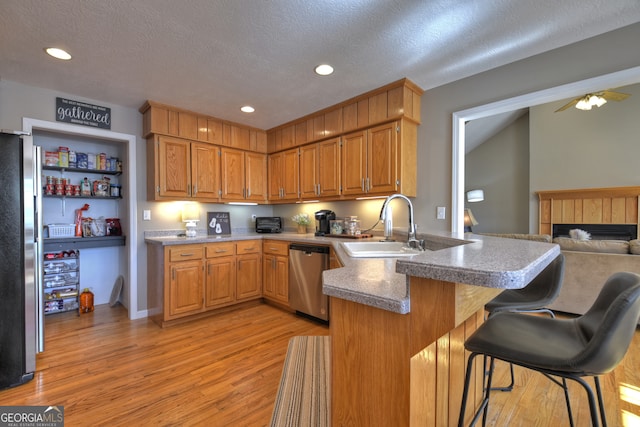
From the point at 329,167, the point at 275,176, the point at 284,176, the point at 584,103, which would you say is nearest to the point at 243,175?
the point at 275,176

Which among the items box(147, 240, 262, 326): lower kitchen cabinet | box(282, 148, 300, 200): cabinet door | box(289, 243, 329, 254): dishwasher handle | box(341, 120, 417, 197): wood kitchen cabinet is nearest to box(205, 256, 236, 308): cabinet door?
box(147, 240, 262, 326): lower kitchen cabinet

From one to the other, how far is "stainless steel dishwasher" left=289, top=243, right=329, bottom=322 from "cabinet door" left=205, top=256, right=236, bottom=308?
2.38ft

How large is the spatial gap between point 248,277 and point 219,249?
0.53 metres

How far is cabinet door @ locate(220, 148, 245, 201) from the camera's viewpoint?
12.0 feet

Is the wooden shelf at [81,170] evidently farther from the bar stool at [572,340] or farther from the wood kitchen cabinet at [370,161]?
the bar stool at [572,340]

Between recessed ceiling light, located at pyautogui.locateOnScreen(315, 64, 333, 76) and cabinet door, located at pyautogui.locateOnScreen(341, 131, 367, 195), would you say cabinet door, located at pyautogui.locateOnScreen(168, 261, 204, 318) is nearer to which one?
cabinet door, located at pyautogui.locateOnScreen(341, 131, 367, 195)

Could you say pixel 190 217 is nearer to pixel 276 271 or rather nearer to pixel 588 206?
pixel 276 271

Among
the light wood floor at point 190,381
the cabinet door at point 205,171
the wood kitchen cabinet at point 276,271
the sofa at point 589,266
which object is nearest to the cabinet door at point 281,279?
the wood kitchen cabinet at point 276,271

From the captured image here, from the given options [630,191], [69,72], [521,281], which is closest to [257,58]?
[69,72]

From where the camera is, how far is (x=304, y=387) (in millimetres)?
1841

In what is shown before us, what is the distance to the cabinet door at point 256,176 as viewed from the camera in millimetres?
3932

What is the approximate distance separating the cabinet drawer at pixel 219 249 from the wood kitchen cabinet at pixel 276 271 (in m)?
0.43

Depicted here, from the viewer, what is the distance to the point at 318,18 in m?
1.74

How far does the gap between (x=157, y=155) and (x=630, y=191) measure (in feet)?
24.6
